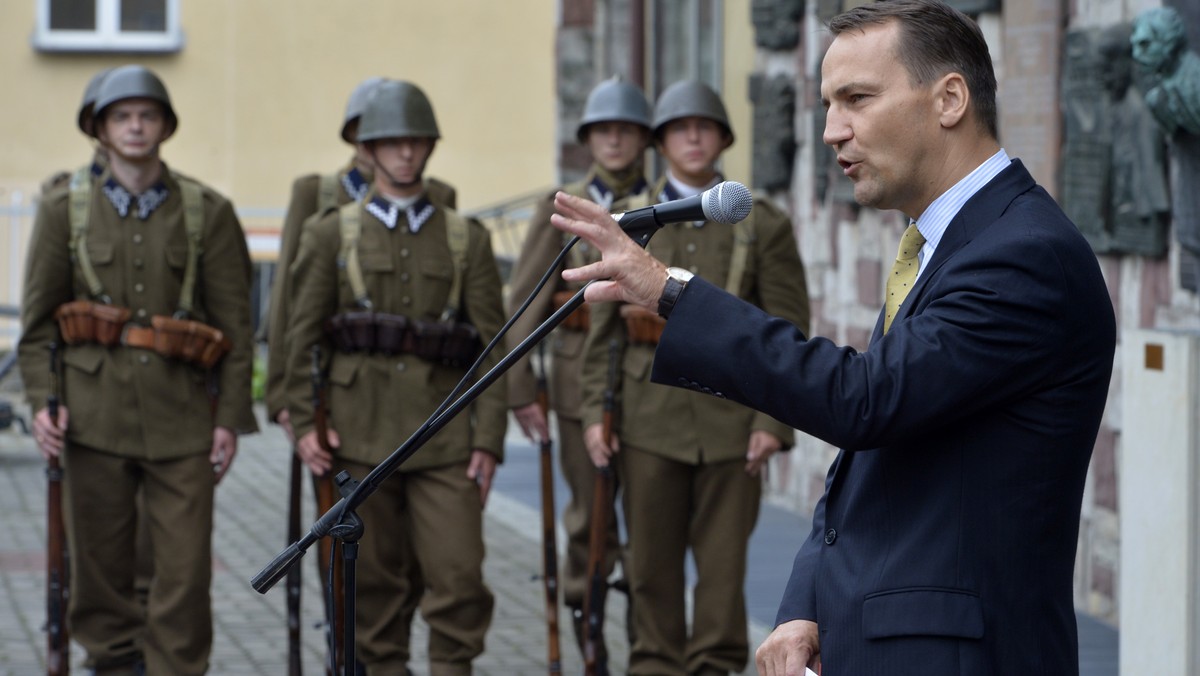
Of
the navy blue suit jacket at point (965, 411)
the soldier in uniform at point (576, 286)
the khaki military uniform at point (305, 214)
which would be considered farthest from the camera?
the soldier in uniform at point (576, 286)

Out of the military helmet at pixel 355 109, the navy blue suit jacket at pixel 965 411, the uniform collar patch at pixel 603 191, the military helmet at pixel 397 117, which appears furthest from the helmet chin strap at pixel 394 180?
the navy blue suit jacket at pixel 965 411

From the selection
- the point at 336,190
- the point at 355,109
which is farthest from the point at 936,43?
the point at 355,109

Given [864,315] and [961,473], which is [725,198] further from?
[864,315]

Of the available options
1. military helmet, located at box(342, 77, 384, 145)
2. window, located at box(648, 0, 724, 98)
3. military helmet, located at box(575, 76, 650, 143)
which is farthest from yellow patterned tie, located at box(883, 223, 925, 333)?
window, located at box(648, 0, 724, 98)

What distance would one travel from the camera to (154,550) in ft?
21.5

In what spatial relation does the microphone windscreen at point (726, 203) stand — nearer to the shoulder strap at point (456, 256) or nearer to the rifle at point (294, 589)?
the shoulder strap at point (456, 256)

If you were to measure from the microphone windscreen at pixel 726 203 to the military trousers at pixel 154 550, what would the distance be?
3.99 m

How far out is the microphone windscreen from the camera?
2.88 metres

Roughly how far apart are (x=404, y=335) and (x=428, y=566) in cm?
76

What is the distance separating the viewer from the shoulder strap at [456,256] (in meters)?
6.54

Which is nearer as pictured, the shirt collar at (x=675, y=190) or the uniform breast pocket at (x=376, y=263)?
the uniform breast pocket at (x=376, y=263)

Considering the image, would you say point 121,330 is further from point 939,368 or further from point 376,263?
point 939,368

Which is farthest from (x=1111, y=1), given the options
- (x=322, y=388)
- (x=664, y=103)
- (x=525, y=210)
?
(x=525, y=210)

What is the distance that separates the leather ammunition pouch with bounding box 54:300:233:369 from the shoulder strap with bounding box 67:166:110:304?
6cm
